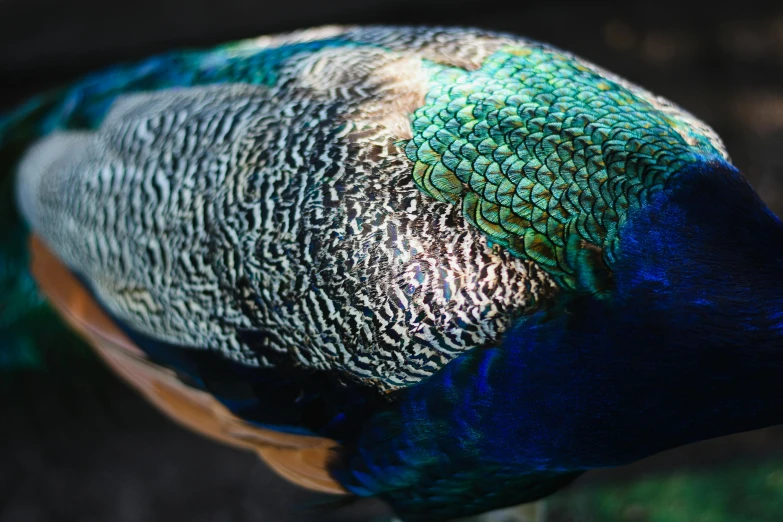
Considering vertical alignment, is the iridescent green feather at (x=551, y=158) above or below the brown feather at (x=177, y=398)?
above

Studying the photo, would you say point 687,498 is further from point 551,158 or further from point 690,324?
point 551,158

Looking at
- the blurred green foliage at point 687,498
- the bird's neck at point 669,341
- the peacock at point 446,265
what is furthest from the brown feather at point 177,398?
the blurred green foliage at point 687,498

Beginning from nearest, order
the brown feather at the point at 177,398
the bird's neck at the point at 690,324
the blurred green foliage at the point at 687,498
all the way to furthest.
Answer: the bird's neck at the point at 690,324, the brown feather at the point at 177,398, the blurred green foliage at the point at 687,498

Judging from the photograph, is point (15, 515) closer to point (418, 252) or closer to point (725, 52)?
point (418, 252)

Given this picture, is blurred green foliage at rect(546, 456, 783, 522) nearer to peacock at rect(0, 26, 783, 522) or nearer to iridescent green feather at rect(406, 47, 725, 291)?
peacock at rect(0, 26, 783, 522)

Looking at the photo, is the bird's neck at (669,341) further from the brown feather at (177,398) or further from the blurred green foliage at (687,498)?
the blurred green foliage at (687,498)

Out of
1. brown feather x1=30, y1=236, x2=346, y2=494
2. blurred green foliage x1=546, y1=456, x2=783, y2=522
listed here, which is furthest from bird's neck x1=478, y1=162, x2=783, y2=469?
blurred green foliage x1=546, y1=456, x2=783, y2=522

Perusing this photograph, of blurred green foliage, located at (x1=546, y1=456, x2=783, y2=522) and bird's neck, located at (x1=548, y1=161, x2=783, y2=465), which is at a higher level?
bird's neck, located at (x1=548, y1=161, x2=783, y2=465)
